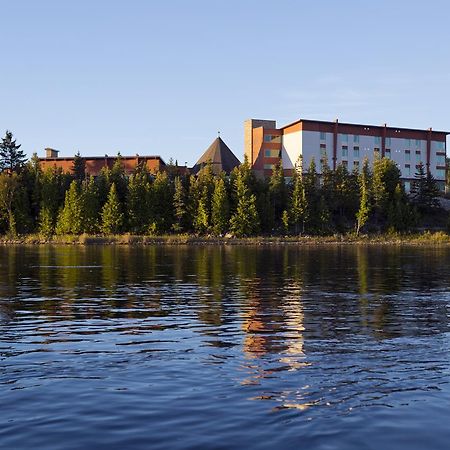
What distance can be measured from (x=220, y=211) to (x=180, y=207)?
26.1ft

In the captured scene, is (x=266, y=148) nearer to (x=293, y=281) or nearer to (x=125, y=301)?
(x=293, y=281)

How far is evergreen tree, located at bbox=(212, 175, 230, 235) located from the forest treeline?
18cm

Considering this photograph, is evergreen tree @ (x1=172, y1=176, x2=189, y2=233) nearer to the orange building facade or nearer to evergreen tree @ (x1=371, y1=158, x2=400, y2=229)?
the orange building facade

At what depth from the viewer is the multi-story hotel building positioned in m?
129

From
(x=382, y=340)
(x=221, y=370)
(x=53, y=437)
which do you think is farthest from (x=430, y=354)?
(x=53, y=437)

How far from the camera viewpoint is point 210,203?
111m

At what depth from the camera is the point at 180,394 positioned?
12.3 meters

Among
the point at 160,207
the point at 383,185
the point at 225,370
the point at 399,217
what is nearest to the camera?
the point at 225,370

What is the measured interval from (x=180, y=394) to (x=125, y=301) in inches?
599

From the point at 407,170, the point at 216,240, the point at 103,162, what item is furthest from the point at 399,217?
the point at 103,162

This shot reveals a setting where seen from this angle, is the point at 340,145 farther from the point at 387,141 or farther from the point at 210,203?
the point at 210,203

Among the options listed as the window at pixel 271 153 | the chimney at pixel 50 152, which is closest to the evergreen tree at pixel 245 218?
the window at pixel 271 153

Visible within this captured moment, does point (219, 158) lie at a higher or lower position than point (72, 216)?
higher

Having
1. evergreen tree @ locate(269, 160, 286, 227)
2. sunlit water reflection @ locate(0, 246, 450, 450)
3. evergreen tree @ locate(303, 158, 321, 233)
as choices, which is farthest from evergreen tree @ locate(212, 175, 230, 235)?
sunlit water reflection @ locate(0, 246, 450, 450)
